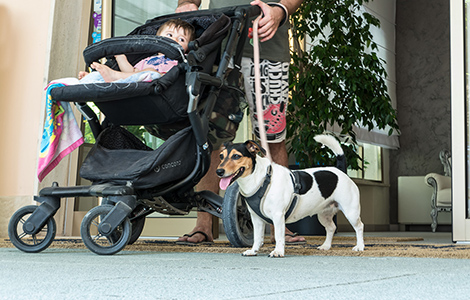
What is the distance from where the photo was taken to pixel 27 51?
10.00 ft

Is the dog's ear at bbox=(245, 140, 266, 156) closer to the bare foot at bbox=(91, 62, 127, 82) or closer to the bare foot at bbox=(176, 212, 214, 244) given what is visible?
the bare foot at bbox=(91, 62, 127, 82)

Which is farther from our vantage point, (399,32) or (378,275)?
(399,32)

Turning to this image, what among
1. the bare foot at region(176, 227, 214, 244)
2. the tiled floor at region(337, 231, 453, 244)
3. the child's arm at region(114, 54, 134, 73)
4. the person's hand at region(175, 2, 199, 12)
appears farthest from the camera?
the tiled floor at region(337, 231, 453, 244)

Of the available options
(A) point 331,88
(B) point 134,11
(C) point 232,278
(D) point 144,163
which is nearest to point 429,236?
(A) point 331,88

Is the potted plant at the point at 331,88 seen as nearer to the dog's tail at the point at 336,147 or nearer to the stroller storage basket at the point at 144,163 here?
the dog's tail at the point at 336,147

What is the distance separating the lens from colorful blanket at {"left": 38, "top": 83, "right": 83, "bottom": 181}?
193 centimetres

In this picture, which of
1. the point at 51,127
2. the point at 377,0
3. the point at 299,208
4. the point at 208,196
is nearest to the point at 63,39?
the point at 51,127

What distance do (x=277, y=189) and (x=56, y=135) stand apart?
79 centimetres

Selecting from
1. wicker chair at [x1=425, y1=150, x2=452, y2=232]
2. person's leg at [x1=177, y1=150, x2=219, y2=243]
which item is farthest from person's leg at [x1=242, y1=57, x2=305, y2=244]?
wicker chair at [x1=425, y1=150, x2=452, y2=232]

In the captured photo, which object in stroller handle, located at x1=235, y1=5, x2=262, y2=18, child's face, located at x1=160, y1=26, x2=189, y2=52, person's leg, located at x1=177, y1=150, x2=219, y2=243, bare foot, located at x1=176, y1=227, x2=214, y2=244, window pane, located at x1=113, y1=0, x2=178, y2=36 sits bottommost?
bare foot, located at x1=176, y1=227, x2=214, y2=244

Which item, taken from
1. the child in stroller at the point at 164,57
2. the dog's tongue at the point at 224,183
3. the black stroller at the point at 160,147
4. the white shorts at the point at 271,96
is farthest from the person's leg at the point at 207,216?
the dog's tongue at the point at 224,183

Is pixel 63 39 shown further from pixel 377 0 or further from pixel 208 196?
pixel 377 0

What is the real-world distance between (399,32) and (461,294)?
678 cm

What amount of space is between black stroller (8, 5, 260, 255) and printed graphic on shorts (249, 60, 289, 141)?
0.31 metres
